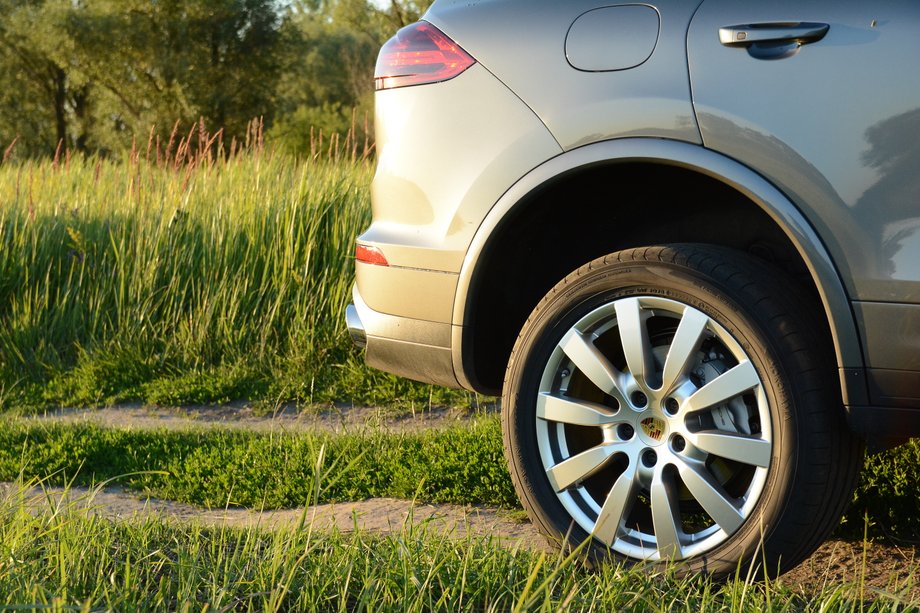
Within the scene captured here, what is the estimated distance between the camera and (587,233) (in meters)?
3.35

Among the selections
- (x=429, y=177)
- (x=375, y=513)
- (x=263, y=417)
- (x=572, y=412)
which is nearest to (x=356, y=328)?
(x=429, y=177)

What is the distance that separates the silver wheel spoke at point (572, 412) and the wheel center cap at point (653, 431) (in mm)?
88

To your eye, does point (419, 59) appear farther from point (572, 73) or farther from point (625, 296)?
point (625, 296)

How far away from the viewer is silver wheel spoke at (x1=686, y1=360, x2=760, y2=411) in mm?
2619

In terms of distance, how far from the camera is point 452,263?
308cm

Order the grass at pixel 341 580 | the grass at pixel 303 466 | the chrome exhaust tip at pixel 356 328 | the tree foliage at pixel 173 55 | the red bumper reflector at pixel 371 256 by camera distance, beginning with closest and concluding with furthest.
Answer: the grass at pixel 341 580, the red bumper reflector at pixel 371 256, the chrome exhaust tip at pixel 356 328, the grass at pixel 303 466, the tree foliage at pixel 173 55

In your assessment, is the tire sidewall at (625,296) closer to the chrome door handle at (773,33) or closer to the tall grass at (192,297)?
the chrome door handle at (773,33)

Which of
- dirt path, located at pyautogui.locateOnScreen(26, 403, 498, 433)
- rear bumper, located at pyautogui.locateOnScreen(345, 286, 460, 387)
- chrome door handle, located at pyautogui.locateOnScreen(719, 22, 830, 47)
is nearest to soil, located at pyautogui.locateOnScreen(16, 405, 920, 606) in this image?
dirt path, located at pyautogui.locateOnScreen(26, 403, 498, 433)

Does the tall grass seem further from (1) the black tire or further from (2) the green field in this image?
(1) the black tire

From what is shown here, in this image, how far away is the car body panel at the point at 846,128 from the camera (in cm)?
242

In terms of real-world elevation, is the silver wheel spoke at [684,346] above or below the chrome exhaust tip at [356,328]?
above

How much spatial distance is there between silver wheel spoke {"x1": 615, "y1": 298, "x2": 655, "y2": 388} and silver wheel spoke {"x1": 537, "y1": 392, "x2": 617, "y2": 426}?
155 millimetres

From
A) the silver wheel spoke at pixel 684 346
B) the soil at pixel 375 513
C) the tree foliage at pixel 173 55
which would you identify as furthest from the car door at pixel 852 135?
the tree foliage at pixel 173 55

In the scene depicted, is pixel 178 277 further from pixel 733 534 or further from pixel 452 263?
pixel 733 534
